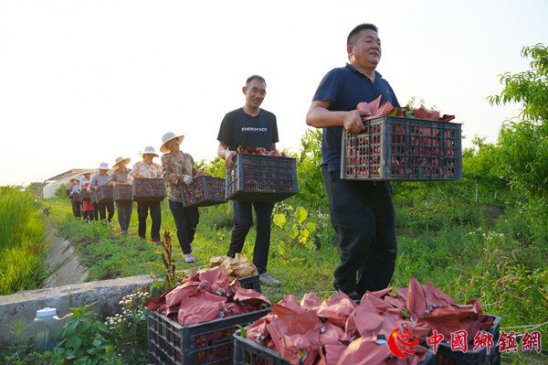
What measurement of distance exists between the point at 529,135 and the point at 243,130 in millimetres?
4310

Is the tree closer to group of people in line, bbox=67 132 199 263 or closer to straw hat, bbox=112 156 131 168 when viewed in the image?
group of people in line, bbox=67 132 199 263

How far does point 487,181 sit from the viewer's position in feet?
46.6

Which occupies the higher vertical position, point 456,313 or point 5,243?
point 456,313

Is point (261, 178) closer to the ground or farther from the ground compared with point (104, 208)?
farther from the ground

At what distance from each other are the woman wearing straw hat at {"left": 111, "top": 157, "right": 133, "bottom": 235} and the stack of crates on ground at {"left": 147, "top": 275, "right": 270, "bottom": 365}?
8703 millimetres

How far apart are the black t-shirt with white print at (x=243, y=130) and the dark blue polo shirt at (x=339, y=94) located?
175cm

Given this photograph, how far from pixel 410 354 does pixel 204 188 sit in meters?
5.06

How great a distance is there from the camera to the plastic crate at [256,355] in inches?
65.4

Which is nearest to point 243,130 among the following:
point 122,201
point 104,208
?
point 122,201

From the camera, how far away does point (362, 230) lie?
296cm

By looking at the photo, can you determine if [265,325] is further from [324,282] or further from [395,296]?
[324,282]

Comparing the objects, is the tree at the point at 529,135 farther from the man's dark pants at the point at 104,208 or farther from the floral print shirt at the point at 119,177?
the man's dark pants at the point at 104,208

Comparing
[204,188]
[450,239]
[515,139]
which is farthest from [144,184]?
[515,139]

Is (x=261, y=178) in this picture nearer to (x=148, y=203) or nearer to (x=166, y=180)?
(x=166, y=180)
